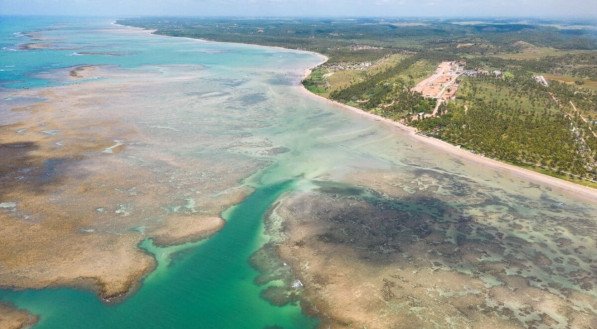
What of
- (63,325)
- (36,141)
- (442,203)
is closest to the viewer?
(63,325)

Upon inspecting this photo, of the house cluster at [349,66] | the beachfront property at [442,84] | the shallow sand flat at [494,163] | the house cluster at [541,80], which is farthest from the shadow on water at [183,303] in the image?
the house cluster at [349,66]

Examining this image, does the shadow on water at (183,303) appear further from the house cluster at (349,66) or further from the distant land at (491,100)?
the house cluster at (349,66)

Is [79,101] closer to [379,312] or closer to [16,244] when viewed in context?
[16,244]

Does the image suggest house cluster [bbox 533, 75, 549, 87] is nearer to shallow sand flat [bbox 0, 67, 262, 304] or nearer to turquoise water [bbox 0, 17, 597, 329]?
turquoise water [bbox 0, 17, 597, 329]

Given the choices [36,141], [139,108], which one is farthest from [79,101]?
[36,141]

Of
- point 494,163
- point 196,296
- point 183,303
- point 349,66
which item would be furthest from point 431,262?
point 349,66

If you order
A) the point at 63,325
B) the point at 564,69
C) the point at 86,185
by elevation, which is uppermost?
the point at 564,69

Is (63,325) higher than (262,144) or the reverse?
the reverse
